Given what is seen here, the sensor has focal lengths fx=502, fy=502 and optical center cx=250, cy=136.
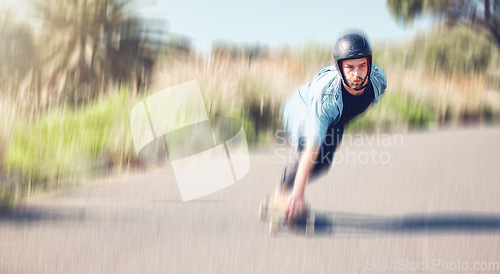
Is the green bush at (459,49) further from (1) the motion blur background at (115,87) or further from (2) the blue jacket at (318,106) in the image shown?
(2) the blue jacket at (318,106)

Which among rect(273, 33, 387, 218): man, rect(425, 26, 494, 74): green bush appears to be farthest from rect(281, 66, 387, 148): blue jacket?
rect(425, 26, 494, 74): green bush

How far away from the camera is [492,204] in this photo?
427cm

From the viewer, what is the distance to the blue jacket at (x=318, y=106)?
136 inches

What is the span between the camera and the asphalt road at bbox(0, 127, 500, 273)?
3.09 meters

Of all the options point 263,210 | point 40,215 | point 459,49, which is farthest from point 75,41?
point 459,49

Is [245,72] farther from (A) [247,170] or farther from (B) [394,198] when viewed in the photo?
(B) [394,198]

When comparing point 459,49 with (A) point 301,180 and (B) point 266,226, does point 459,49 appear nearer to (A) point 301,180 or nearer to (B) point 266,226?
(B) point 266,226

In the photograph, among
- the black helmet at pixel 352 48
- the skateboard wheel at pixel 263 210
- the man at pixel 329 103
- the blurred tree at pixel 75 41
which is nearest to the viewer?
the man at pixel 329 103

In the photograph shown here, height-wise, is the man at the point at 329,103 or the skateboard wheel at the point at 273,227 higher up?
the man at the point at 329,103

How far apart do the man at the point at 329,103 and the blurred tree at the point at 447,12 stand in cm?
1452

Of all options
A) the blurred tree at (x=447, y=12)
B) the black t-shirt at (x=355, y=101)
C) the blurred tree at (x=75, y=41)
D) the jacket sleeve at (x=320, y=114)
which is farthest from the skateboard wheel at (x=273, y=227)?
the blurred tree at (x=447, y=12)

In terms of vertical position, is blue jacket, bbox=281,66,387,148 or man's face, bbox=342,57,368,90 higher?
man's face, bbox=342,57,368,90

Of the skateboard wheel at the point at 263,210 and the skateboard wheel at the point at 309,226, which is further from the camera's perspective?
the skateboard wheel at the point at 263,210

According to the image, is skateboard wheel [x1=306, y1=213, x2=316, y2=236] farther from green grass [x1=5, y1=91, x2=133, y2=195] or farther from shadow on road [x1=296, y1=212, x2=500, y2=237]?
green grass [x1=5, y1=91, x2=133, y2=195]
